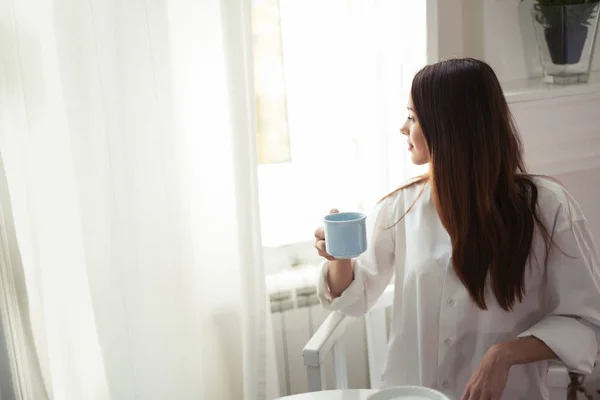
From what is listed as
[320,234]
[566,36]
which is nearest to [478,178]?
[320,234]

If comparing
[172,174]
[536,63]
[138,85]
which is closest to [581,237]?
[536,63]

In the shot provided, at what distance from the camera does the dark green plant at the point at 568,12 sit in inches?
74.1

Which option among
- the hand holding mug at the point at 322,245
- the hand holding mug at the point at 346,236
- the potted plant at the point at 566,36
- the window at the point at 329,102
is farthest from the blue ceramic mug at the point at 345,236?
the potted plant at the point at 566,36

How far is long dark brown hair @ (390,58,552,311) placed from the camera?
4.78 feet

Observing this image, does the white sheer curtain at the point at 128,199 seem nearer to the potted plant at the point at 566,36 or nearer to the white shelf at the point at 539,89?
the white shelf at the point at 539,89

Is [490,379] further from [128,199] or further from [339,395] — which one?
[128,199]

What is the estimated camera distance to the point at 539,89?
195 cm

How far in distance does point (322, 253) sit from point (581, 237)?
22.4 inches

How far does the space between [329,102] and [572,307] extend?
95cm

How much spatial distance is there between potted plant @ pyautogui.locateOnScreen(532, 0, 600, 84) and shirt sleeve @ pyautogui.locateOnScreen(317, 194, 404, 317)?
2.30 ft

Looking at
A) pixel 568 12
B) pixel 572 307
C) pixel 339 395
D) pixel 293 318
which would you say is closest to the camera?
pixel 339 395

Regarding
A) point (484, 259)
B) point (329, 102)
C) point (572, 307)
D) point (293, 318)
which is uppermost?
point (329, 102)

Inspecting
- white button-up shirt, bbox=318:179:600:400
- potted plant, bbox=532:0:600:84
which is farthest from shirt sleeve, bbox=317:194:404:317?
potted plant, bbox=532:0:600:84

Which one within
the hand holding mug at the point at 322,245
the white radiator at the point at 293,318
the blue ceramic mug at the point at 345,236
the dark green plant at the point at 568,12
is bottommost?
the white radiator at the point at 293,318
